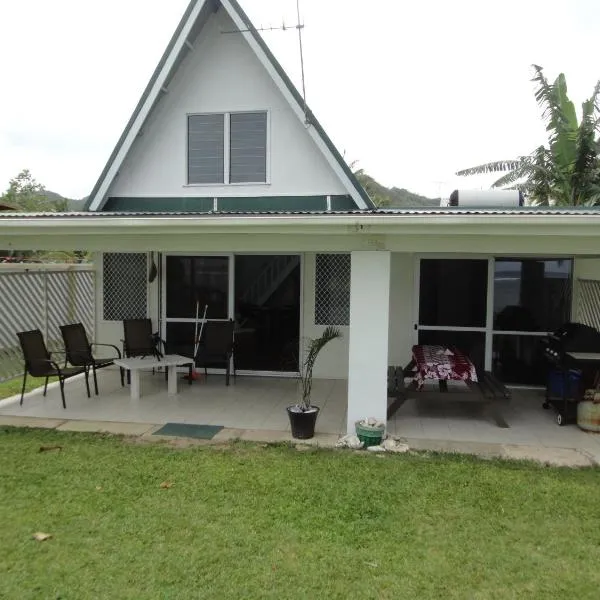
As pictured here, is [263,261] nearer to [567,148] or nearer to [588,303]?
[588,303]

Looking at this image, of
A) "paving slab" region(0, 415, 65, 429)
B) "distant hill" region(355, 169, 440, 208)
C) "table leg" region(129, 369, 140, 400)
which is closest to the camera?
"paving slab" region(0, 415, 65, 429)

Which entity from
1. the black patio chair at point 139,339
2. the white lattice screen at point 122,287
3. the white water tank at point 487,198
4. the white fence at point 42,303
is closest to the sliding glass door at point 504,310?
the white water tank at point 487,198

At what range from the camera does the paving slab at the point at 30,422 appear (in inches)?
262

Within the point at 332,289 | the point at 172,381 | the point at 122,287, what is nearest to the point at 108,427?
the point at 172,381

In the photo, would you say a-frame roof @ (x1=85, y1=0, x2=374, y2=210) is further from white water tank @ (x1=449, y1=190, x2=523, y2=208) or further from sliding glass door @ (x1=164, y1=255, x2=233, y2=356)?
sliding glass door @ (x1=164, y1=255, x2=233, y2=356)

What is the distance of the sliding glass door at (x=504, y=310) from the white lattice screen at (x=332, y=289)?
5.50 ft

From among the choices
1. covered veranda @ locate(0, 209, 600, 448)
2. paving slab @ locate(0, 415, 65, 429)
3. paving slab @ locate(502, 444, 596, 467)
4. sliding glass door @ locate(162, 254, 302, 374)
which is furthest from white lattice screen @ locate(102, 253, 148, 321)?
paving slab @ locate(502, 444, 596, 467)

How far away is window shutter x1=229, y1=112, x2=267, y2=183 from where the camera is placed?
978cm

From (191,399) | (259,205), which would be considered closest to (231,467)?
(191,399)

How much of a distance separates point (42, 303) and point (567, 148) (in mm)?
12946

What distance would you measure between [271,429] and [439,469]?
2.15m

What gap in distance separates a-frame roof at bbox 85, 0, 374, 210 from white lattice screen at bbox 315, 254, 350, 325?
112cm

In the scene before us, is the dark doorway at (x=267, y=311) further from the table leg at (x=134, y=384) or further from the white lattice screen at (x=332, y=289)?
the table leg at (x=134, y=384)

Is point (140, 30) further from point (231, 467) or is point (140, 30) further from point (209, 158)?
point (231, 467)
